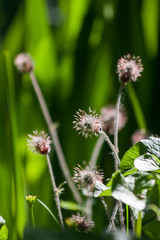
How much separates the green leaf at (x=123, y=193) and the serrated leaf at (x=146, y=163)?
0.05ft

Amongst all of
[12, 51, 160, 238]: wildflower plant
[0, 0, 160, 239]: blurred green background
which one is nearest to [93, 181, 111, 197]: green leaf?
[12, 51, 160, 238]: wildflower plant

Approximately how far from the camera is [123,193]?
0.51 feet

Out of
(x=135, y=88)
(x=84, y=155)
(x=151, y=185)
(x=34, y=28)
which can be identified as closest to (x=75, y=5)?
(x=34, y=28)

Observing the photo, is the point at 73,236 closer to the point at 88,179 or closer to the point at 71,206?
the point at 88,179

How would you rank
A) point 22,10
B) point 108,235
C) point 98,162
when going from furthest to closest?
point 22,10 → point 98,162 → point 108,235

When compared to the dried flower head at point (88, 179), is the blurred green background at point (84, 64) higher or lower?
higher

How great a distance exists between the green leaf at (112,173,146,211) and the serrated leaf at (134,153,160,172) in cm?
2

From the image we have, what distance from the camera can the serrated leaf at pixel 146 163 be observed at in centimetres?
17

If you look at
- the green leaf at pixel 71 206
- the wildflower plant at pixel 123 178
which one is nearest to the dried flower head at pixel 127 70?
the wildflower plant at pixel 123 178

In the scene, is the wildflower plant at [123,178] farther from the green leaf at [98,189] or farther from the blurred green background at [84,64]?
the blurred green background at [84,64]

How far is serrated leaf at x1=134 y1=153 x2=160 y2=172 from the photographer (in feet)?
0.56

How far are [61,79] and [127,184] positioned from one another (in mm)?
637

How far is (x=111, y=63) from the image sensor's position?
76 centimetres

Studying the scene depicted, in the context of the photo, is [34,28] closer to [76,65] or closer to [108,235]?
[76,65]
